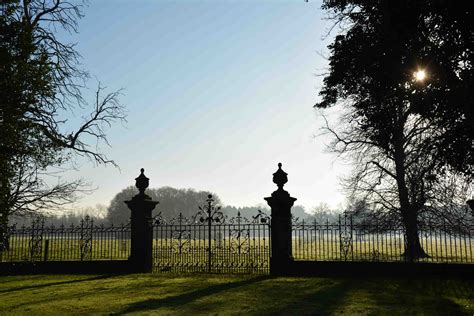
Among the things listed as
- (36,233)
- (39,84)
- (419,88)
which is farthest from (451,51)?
(36,233)

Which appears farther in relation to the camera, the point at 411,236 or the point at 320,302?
the point at 411,236

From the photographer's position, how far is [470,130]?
1038cm

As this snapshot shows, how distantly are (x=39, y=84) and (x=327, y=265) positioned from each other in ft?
34.2

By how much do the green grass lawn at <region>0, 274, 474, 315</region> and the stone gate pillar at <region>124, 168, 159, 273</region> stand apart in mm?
1174

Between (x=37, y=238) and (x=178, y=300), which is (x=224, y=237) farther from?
(x=37, y=238)

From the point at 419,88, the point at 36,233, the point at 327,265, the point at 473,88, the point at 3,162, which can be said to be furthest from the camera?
the point at 36,233

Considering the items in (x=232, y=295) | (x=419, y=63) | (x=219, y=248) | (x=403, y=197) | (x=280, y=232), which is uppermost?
(x=419, y=63)

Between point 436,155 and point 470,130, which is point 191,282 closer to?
point 436,155

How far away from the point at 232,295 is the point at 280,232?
4207mm

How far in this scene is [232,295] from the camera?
10.8 metres

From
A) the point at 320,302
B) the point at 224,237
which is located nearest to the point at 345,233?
the point at 224,237

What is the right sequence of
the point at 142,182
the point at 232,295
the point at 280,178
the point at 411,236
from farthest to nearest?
the point at 142,182, the point at 411,236, the point at 280,178, the point at 232,295

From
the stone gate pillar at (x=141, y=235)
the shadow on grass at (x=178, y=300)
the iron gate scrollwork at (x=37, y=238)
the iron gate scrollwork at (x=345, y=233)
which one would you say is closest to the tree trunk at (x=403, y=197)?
the iron gate scrollwork at (x=345, y=233)

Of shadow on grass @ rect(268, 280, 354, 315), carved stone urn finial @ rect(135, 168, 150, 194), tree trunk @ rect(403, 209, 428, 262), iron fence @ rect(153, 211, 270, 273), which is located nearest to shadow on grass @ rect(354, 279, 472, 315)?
shadow on grass @ rect(268, 280, 354, 315)
